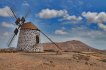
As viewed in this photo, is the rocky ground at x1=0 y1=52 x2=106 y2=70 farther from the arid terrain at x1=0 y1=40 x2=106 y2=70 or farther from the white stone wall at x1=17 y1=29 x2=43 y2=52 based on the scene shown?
the white stone wall at x1=17 y1=29 x2=43 y2=52

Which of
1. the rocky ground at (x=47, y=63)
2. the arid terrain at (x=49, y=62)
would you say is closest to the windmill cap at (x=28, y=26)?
the arid terrain at (x=49, y=62)

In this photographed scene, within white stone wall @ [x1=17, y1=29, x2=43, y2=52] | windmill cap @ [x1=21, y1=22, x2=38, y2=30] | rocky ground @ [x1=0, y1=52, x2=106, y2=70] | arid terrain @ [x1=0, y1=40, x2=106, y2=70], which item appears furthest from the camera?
windmill cap @ [x1=21, y1=22, x2=38, y2=30]

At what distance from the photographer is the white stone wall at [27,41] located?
170ft

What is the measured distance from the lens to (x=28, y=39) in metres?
51.8

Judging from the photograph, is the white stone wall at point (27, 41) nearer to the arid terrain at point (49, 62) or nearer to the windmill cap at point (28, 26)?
the windmill cap at point (28, 26)

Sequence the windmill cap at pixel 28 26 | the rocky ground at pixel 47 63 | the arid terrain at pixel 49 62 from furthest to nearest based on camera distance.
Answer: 1. the windmill cap at pixel 28 26
2. the arid terrain at pixel 49 62
3. the rocky ground at pixel 47 63

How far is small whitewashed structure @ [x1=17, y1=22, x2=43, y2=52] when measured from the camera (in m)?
51.8

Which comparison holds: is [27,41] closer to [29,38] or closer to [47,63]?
[29,38]

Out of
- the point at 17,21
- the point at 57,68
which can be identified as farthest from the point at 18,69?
the point at 17,21

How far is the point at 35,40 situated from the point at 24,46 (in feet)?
8.81

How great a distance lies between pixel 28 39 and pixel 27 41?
47 cm

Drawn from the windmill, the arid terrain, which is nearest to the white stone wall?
the windmill

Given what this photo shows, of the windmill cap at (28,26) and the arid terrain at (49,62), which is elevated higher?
the windmill cap at (28,26)

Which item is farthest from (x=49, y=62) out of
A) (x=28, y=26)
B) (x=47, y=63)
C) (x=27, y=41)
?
(x=28, y=26)
